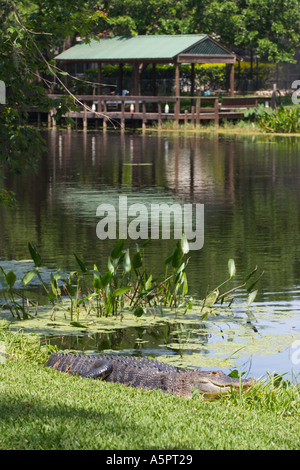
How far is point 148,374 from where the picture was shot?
8211 millimetres

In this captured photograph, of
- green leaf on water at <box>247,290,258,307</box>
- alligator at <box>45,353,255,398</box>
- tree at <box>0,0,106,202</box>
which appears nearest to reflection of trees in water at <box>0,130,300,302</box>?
green leaf on water at <box>247,290,258,307</box>

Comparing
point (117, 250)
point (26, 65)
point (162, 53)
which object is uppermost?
point (162, 53)

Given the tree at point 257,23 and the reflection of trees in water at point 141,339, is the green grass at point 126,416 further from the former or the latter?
the tree at point 257,23

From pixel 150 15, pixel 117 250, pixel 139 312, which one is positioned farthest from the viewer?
pixel 150 15

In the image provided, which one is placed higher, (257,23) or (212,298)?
(257,23)

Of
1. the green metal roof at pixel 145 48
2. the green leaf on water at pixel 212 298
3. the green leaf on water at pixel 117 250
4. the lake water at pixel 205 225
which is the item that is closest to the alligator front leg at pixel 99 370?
the lake water at pixel 205 225

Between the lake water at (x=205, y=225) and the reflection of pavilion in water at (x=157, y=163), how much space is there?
46 millimetres

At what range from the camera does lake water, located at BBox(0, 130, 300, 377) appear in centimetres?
991

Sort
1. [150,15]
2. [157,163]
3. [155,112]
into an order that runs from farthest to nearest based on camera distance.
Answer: [150,15], [155,112], [157,163]

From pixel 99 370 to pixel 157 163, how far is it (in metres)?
22.5

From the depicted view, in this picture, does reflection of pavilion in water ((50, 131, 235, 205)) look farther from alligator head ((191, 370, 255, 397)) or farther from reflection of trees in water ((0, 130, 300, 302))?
alligator head ((191, 370, 255, 397))

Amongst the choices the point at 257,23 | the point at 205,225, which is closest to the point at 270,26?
the point at 257,23

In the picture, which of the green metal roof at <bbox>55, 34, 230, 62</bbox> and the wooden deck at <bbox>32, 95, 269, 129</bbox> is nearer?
the wooden deck at <bbox>32, 95, 269, 129</bbox>

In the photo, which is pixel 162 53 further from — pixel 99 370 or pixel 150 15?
pixel 99 370
